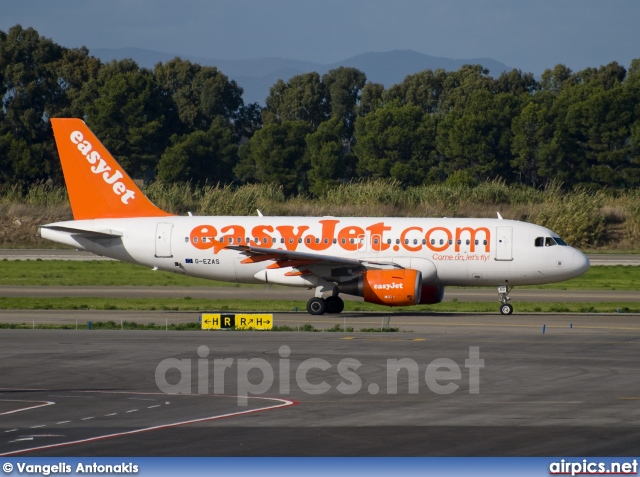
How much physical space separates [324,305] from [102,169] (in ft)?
36.5

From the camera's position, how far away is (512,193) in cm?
8669

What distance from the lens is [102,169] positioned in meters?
42.9

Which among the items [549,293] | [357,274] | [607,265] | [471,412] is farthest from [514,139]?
[471,412]

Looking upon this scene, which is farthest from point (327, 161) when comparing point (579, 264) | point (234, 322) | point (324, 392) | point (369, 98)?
point (324, 392)

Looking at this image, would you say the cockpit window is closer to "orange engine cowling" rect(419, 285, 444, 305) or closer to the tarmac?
"orange engine cowling" rect(419, 285, 444, 305)

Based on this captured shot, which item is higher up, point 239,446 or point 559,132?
point 559,132

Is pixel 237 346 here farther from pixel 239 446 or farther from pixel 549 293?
pixel 549 293

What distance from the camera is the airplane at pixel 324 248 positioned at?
39.8 meters

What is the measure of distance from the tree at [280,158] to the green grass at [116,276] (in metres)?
52.6

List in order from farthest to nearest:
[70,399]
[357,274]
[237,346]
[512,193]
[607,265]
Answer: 1. [512,193]
2. [607,265]
3. [357,274]
4. [237,346]
5. [70,399]

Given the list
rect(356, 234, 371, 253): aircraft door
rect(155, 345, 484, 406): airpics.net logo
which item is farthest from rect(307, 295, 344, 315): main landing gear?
rect(155, 345, 484, 406): airpics.net logo


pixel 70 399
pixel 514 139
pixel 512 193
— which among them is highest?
pixel 514 139

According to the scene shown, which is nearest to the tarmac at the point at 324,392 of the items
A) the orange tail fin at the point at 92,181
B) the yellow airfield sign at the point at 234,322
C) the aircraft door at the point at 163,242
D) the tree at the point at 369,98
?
the yellow airfield sign at the point at 234,322

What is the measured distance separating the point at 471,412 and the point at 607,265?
43899mm
